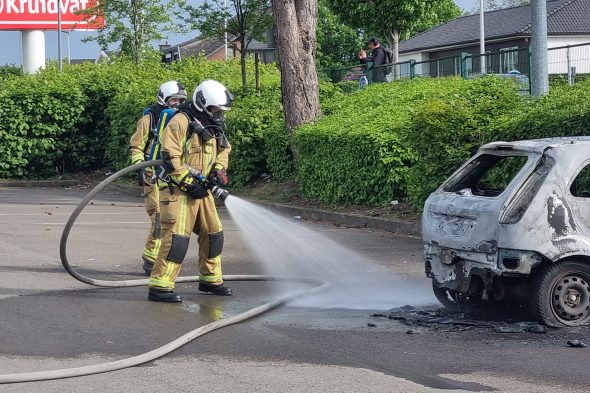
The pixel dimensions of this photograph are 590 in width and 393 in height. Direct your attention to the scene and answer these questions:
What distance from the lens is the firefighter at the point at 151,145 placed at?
1117 centimetres

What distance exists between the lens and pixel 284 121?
824 inches

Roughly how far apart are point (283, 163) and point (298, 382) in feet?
46.4

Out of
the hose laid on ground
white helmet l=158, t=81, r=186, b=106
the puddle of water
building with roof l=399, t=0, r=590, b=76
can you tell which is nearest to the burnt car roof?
the puddle of water

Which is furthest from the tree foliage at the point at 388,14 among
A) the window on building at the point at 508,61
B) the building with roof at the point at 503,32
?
the window on building at the point at 508,61

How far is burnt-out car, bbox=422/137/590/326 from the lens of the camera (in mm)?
8031

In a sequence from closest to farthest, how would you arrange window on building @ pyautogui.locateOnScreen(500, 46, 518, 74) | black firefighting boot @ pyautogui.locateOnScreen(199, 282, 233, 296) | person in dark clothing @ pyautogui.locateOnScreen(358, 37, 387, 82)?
black firefighting boot @ pyautogui.locateOnScreen(199, 282, 233, 296), window on building @ pyautogui.locateOnScreen(500, 46, 518, 74), person in dark clothing @ pyautogui.locateOnScreen(358, 37, 387, 82)

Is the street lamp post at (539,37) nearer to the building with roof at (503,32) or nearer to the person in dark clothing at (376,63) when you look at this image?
the person in dark clothing at (376,63)

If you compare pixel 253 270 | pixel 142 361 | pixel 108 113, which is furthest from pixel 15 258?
pixel 108 113

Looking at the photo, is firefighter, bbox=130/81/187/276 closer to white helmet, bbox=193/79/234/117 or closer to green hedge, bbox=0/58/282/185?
white helmet, bbox=193/79/234/117

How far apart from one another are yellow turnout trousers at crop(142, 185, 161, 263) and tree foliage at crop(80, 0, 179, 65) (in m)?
23.0

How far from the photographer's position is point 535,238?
8.02 meters

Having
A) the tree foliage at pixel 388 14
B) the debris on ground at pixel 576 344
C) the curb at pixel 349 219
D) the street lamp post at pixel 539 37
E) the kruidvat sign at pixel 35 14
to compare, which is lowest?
the debris on ground at pixel 576 344

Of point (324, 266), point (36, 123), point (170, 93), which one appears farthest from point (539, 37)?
point (36, 123)

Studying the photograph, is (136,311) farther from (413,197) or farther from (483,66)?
(483,66)
